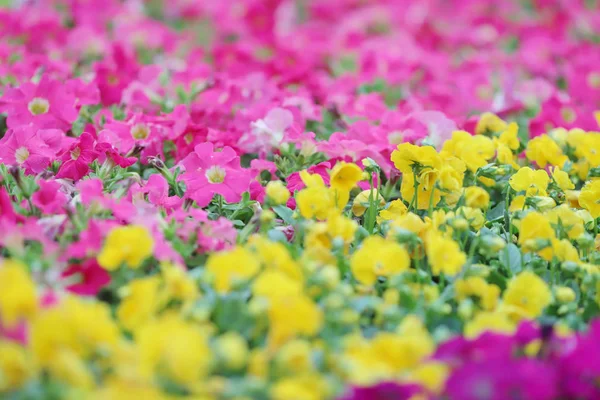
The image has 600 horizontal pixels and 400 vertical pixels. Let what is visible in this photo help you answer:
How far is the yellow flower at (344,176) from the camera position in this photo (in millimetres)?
1618

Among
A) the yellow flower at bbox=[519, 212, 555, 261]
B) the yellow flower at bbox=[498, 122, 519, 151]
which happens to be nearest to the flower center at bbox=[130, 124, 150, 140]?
the yellow flower at bbox=[498, 122, 519, 151]

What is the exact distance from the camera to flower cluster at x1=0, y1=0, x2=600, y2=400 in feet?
3.59

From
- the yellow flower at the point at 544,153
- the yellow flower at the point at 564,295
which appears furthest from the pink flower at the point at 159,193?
the yellow flower at the point at 544,153

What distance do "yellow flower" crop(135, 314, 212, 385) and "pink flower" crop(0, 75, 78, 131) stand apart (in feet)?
3.73

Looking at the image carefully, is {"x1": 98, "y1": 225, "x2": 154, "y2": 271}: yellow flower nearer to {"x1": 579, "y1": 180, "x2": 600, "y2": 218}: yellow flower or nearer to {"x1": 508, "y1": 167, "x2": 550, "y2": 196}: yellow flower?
{"x1": 508, "y1": 167, "x2": 550, "y2": 196}: yellow flower

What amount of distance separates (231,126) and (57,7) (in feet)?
6.30

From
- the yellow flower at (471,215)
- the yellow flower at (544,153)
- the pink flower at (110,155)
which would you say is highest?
the yellow flower at (544,153)

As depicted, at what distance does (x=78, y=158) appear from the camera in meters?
1.79

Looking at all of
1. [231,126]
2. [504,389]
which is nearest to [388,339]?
[504,389]

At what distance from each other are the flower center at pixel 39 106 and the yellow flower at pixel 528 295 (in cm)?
130

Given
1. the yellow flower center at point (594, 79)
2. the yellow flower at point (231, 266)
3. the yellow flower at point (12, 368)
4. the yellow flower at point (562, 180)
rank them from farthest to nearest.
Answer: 1. the yellow flower center at point (594, 79)
2. the yellow flower at point (562, 180)
3. the yellow flower at point (231, 266)
4. the yellow flower at point (12, 368)

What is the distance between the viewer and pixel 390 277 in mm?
1439

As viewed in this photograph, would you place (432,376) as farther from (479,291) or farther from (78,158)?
(78,158)

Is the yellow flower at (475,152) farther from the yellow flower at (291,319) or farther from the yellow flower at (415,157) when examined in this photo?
the yellow flower at (291,319)
